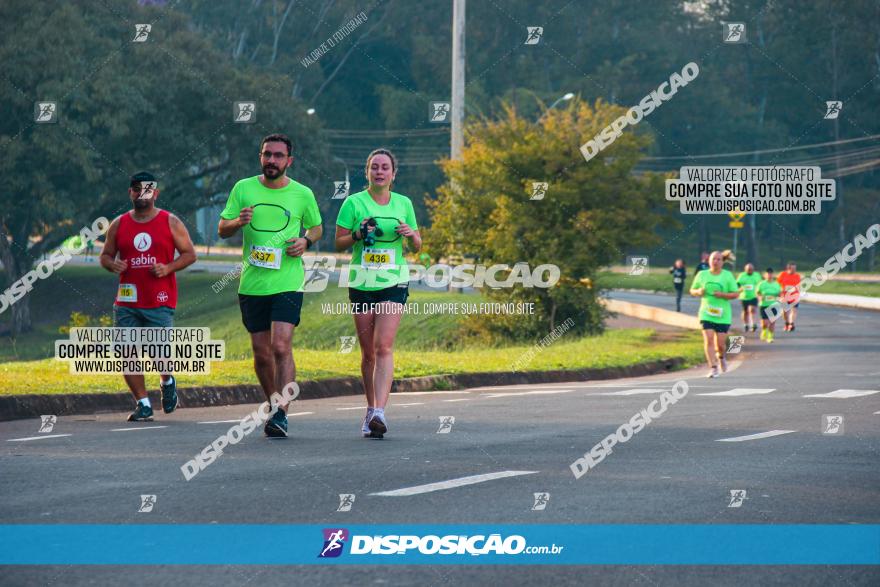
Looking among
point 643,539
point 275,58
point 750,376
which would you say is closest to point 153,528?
point 643,539

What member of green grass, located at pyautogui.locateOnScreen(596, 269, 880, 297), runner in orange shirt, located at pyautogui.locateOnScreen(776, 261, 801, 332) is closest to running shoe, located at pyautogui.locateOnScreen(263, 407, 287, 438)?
runner in orange shirt, located at pyautogui.locateOnScreen(776, 261, 801, 332)

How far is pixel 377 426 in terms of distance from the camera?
11602mm

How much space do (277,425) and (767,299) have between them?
81.7 feet

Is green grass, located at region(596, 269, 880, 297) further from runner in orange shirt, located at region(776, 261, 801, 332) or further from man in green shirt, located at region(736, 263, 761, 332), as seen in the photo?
man in green shirt, located at region(736, 263, 761, 332)

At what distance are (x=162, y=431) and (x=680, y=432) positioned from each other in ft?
14.4

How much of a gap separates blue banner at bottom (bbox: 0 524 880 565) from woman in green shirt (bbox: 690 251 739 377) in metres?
15.8

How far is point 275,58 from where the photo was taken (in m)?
76.7

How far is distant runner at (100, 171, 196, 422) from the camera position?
12766mm

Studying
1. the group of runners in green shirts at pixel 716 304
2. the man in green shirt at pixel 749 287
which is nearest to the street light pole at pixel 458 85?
the man in green shirt at pixel 749 287

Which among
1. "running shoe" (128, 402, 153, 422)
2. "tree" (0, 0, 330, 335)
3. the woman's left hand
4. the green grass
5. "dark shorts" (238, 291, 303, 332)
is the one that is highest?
"tree" (0, 0, 330, 335)

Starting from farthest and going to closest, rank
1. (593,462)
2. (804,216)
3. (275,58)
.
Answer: (804,216), (275,58), (593,462)

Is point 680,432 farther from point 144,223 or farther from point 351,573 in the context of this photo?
point 351,573

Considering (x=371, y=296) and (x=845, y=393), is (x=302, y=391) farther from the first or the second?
(x=845, y=393)

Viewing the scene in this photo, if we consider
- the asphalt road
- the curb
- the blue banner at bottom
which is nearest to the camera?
the asphalt road
